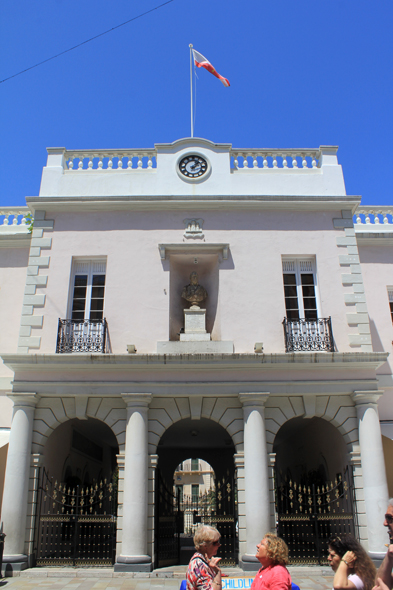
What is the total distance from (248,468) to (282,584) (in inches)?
265

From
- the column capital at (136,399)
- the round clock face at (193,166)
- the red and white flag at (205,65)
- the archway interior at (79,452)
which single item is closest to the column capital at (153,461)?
the column capital at (136,399)

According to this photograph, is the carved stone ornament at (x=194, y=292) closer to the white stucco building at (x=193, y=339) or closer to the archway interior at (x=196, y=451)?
the white stucco building at (x=193, y=339)

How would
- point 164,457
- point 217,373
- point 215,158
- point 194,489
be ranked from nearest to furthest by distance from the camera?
point 217,373 → point 215,158 → point 164,457 → point 194,489

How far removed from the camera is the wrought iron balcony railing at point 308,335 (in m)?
12.0

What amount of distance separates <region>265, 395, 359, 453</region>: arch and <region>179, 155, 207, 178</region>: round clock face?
684cm

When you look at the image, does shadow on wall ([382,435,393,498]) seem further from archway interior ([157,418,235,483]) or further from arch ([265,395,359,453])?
archway interior ([157,418,235,483])

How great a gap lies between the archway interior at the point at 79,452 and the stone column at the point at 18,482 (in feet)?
2.97

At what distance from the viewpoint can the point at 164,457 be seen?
1977 cm

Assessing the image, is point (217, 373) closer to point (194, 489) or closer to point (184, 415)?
point (184, 415)

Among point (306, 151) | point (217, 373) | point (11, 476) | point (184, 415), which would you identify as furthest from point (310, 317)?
point (11, 476)

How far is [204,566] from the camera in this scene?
450 cm

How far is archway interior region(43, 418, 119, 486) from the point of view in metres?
13.0

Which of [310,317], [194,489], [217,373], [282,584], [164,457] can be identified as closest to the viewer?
[282,584]

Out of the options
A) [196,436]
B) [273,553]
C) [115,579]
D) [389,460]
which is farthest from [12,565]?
[389,460]
